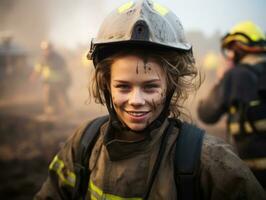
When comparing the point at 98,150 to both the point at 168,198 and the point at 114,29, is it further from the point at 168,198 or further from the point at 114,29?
the point at 114,29

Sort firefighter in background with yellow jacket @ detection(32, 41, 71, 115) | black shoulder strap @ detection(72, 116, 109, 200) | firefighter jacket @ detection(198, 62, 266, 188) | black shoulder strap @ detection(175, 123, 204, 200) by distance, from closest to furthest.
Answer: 1. black shoulder strap @ detection(175, 123, 204, 200)
2. black shoulder strap @ detection(72, 116, 109, 200)
3. firefighter jacket @ detection(198, 62, 266, 188)
4. firefighter in background with yellow jacket @ detection(32, 41, 71, 115)

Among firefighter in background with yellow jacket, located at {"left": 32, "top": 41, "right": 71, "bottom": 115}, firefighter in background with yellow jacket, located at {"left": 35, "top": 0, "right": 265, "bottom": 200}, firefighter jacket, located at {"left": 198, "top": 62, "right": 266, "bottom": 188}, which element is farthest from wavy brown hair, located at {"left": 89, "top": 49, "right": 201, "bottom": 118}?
firefighter in background with yellow jacket, located at {"left": 32, "top": 41, "right": 71, "bottom": 115}

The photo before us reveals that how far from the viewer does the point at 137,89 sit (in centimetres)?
164

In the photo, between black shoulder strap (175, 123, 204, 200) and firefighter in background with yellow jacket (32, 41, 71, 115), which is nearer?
black shoulder strap (175, 123, 204, 200)

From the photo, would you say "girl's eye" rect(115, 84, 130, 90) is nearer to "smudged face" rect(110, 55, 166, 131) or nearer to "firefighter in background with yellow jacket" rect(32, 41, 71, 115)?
"smudged face" rect(110, 55, 166, 131)

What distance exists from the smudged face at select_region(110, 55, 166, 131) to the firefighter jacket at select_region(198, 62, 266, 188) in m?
1.36

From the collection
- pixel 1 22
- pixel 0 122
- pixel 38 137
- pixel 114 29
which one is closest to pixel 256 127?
pixel 114 29

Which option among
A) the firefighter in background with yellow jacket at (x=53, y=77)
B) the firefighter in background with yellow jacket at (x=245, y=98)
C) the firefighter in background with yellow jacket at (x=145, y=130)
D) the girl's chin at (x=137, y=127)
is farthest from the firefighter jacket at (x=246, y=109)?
the firefighter in background with yellow jacket at (x=53, y=77)

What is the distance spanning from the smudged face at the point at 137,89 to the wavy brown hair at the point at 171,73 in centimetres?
4

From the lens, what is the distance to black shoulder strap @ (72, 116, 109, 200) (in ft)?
5.83

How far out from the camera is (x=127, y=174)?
1.64 m

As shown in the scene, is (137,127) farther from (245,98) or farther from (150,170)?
(245,98)

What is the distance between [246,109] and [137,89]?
5.00ft

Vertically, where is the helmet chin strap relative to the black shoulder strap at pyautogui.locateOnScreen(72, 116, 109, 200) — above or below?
above
